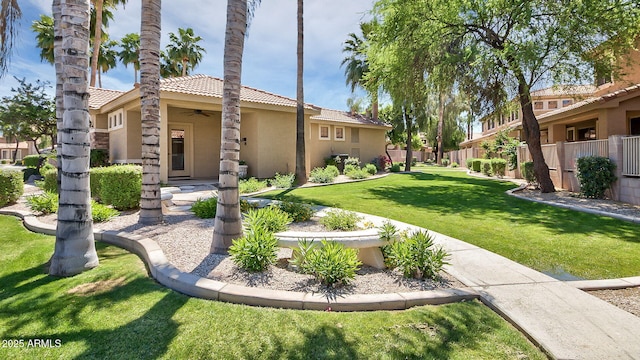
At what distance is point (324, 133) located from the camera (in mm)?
21750

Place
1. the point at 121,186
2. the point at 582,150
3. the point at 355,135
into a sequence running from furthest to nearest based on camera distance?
the point at 355,135, the point at 582,150, the point at 121,186

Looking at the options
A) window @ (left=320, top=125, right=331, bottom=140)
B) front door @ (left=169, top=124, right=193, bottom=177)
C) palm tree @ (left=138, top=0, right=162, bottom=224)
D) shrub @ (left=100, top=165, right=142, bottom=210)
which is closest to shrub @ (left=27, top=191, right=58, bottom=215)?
shrub @ (left=100, top=165, right=142, bottom=210)

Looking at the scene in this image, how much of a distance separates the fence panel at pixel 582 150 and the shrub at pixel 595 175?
0.74 m

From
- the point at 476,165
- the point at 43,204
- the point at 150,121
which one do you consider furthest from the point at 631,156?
the point at 476,165

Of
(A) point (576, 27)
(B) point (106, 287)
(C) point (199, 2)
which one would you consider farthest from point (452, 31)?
(B) point (106, 287)

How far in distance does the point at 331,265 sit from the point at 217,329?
4.59ft

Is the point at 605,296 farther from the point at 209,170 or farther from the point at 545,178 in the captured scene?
the point at 209,170

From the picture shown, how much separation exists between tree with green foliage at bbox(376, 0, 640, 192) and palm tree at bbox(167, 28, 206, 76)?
837 inches

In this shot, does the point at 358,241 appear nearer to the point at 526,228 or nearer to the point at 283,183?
the point at 526,228

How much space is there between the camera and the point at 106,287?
3.64 meters

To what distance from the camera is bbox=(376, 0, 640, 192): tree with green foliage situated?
10.2 m

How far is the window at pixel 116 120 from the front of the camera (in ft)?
48.6

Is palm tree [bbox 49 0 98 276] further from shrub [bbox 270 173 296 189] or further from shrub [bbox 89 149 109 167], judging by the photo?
shrub [bbox 89 149 109 167]

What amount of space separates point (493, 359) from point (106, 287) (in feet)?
13.3
